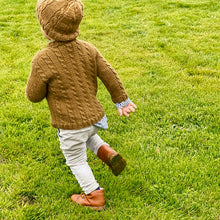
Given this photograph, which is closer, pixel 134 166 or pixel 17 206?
pixel 17 206

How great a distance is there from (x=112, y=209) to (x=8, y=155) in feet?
4.33

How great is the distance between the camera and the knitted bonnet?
215cm

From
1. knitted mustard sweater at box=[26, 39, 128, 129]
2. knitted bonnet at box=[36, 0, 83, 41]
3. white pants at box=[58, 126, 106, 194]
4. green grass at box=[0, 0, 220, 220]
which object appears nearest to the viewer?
knitted bonnet at box=[36, 0, 83, 41]

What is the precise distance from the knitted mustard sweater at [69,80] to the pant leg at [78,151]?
75mm

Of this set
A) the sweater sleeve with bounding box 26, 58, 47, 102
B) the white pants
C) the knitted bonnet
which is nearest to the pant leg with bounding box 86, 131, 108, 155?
the white pants

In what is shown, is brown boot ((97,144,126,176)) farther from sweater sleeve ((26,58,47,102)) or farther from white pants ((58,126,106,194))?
sweater sleeve ((26,58,47,102))

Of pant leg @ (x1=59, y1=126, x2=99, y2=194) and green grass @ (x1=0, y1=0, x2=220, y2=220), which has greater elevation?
pant leg @ (x1=59, y1=126, x2=99, y2=194)

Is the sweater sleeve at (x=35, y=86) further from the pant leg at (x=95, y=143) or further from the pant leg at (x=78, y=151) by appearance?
the pant leg at (x=95, y=143)

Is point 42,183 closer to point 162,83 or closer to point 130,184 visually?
point 130,184

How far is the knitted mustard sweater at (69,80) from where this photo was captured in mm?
2287

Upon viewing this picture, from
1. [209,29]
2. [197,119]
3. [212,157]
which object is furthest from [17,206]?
[209,29]

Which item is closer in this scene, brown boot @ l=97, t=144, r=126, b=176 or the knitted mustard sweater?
the knitted mustard sweater

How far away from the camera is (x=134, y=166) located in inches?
120

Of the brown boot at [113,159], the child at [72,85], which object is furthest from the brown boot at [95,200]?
the brown boot at [113,159]
